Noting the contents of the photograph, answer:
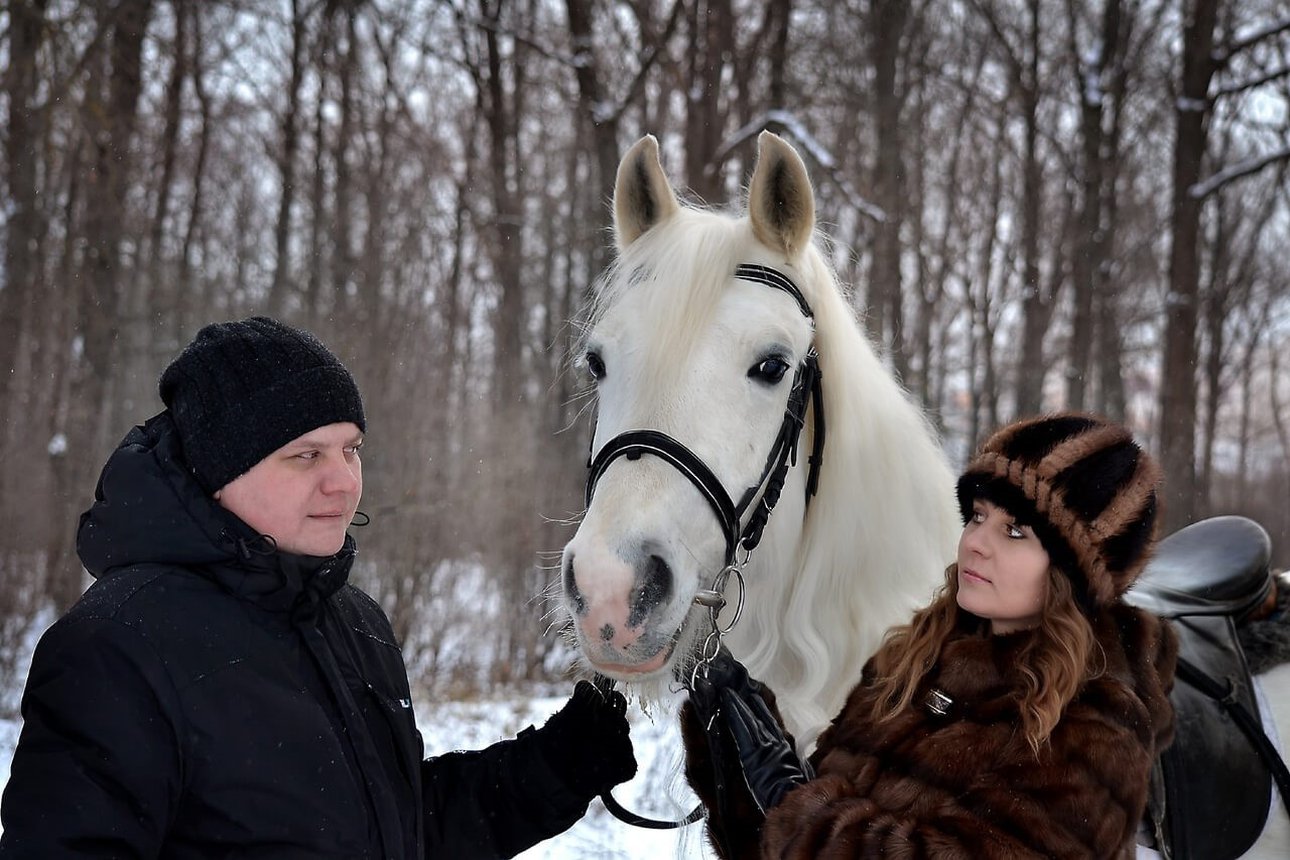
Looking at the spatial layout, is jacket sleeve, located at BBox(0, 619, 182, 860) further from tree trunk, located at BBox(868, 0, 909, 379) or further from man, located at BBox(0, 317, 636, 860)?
tree trunk, located at BBox(868, 0, 909, 379)

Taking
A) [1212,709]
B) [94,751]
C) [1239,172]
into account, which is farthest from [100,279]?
[1239,172]

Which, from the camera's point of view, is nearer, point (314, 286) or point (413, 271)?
point (314, 286)

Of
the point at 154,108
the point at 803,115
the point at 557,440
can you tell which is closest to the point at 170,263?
the point at 154,108

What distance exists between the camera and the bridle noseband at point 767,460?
190 centimetres

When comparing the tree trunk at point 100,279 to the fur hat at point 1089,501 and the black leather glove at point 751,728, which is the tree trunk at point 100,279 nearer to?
the black leather glove at point 751,728

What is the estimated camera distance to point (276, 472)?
1653 millimetres

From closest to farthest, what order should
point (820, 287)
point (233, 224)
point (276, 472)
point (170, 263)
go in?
point (276, 472)
point (820, 287)
point (170, 263)
point (233, 224)

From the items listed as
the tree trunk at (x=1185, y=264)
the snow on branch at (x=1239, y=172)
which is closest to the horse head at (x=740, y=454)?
the tree trunk at (x=1185, y=264)

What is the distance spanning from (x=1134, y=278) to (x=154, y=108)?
20.4 meters

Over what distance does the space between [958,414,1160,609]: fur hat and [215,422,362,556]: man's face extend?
126cm

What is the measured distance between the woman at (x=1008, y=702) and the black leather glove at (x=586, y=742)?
27 cm

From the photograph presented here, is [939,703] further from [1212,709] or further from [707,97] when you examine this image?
[707,97]

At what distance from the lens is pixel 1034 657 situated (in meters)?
1.68

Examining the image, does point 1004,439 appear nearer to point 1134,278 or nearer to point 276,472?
point 276,472
